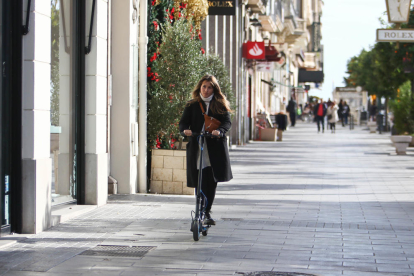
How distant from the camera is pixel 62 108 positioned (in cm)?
952

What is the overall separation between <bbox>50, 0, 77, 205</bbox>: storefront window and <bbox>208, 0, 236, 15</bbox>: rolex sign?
35.5 ft

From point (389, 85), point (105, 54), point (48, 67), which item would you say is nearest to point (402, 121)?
point (389, 85)

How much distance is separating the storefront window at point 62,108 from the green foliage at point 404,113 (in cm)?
1917

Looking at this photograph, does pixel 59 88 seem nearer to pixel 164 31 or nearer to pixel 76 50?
pixel 76 50

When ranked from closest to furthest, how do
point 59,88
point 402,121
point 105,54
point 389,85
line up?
point 59,88
point 105,54
point 402,121
point 389,85

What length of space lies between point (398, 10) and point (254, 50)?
11039 mm

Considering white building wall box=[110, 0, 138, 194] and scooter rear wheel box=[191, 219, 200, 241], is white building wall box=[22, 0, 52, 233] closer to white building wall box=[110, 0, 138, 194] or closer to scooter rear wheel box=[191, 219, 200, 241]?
scooter rear wheel box=[191, 219, 200, 241]

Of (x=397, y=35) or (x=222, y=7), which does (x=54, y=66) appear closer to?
(x=397, y=35)

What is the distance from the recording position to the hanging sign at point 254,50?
2752 cm

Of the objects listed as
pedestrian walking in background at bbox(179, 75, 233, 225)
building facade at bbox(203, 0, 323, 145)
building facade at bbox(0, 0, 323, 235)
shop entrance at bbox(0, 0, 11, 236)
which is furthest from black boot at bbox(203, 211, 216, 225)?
building facade at bbox(203, 0, 323, 145)

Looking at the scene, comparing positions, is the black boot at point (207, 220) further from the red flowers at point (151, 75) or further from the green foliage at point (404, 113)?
the green foliage at point (404, 113)

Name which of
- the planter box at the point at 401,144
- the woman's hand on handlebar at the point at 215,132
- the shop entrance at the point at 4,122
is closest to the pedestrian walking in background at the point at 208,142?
the woman's hand on handlebar at the point at 215,132

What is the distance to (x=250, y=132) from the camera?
1185 inches

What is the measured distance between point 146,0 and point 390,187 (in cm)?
545
